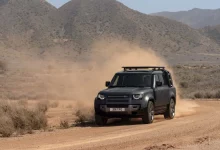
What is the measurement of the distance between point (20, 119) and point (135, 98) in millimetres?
3716

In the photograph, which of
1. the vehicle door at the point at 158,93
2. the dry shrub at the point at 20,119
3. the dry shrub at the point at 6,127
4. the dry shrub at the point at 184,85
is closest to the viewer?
the dry shrub at the point at 6,127

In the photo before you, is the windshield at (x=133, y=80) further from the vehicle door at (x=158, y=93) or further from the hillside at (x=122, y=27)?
the hillside at (x=122, y=27)

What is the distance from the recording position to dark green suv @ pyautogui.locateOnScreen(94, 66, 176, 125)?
17.8 metres

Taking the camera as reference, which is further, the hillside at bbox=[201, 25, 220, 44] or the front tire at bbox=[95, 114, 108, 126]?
the hillside at bbox=[201, 25, 220, 44]

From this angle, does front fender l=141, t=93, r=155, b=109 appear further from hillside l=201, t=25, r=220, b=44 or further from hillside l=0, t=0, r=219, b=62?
hillside l=201, t=25, r=220, b=44

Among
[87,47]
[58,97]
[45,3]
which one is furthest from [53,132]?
[45,3]

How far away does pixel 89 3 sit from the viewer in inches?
5374

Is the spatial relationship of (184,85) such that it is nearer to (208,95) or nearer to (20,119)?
(208,95)

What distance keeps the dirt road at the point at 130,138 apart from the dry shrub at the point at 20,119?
0.83 m

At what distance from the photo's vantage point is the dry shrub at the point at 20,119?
52.3 ft

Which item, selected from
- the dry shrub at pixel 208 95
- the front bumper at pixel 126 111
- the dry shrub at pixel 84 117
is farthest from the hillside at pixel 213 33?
the front bumper at pixel 126 111

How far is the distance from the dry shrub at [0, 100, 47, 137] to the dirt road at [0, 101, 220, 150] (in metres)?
0.83

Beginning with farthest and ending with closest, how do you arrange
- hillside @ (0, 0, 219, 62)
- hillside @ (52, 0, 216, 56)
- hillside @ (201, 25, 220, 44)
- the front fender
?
hillside @ (201, 25, 220, 44) < hillside @ (52, 0, 216, 56) < hillside @ (0, 0, 219, 62) < the front fender

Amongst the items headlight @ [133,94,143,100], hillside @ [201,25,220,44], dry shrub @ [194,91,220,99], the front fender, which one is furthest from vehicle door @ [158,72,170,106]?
hillside @ [201,25,220,44]
